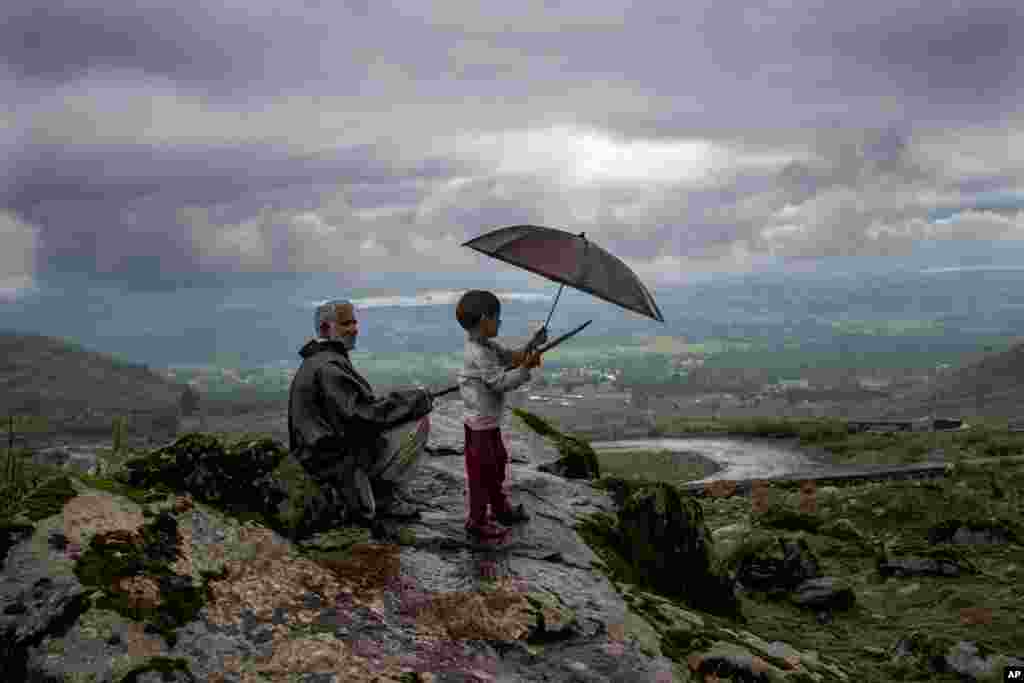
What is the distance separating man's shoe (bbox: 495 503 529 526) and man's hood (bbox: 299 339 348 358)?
2960mm

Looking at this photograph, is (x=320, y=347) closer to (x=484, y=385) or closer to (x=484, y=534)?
(x=484, y=385)

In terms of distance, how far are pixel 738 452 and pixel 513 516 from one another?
150ft

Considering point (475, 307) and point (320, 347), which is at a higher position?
point (475, 307)

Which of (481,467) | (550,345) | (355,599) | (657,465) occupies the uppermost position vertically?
(550,345)

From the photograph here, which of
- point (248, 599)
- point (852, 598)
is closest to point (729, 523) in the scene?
point (852, 598)

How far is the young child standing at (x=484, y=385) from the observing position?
31.1 ft

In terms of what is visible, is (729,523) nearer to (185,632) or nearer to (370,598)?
(370,598)

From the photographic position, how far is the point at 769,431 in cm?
6156

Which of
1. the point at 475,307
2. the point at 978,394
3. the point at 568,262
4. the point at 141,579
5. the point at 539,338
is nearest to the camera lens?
the point at 141,579

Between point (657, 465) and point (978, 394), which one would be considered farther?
point (978, 394)

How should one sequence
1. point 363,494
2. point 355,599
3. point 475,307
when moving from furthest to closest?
point 363,494
point 475,307
point 355,599

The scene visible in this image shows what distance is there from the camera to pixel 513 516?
427 inches

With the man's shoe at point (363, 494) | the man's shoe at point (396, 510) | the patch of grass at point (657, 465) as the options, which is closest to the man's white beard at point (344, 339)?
the man's shoe at point (363, 494)

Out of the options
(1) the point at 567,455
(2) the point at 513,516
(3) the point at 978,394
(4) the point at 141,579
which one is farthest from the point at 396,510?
(3) the point at 978,394
